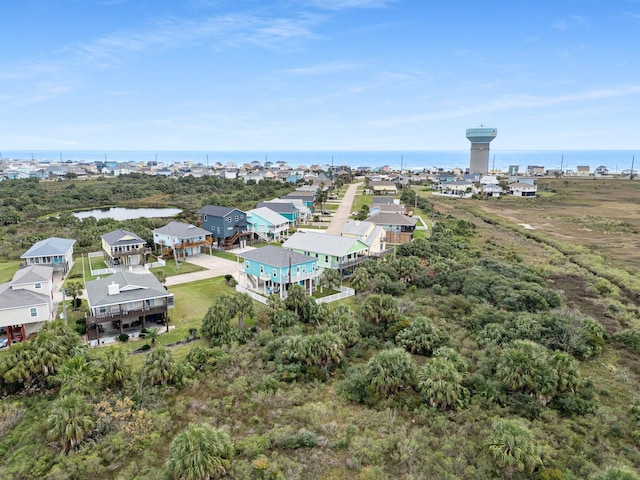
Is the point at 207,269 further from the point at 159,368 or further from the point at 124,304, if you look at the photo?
the point at 159,368

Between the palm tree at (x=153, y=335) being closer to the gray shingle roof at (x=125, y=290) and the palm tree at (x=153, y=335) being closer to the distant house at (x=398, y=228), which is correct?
the gray shingle roof at (x=125, y=290)

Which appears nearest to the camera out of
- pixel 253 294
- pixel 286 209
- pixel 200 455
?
pixel 200 455

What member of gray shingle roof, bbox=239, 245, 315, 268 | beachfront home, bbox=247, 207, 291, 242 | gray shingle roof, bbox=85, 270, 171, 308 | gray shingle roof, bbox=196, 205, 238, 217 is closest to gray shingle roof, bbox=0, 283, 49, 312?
gray shingle roof, bbox=85, 270, 171, 308

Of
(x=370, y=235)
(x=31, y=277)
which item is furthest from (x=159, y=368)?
(x=370, y=235)

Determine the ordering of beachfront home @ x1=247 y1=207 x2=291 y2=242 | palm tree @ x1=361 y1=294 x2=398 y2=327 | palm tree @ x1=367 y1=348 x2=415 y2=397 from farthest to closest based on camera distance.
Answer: beachfront home @ x1=247 y1=207 x2=291 y2=242 < palm tree @ x1=361 y1=294 x2=398 y2=327 < palm tree @ x1=367 y1=348 x2=415 y2=397

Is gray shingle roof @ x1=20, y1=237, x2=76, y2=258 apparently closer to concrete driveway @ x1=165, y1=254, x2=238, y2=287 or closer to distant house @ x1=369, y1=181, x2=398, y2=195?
concrete driveway @ x1=165, y1=254, x2=238, y2=287

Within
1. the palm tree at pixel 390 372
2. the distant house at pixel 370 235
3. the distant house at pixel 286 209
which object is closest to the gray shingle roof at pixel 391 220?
the distant house at pixel 370 235

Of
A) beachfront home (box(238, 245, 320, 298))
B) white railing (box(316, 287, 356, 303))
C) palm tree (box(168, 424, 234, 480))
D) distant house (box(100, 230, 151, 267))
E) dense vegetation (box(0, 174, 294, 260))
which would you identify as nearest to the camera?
palm tree (box(168, 424, 234, 480))
